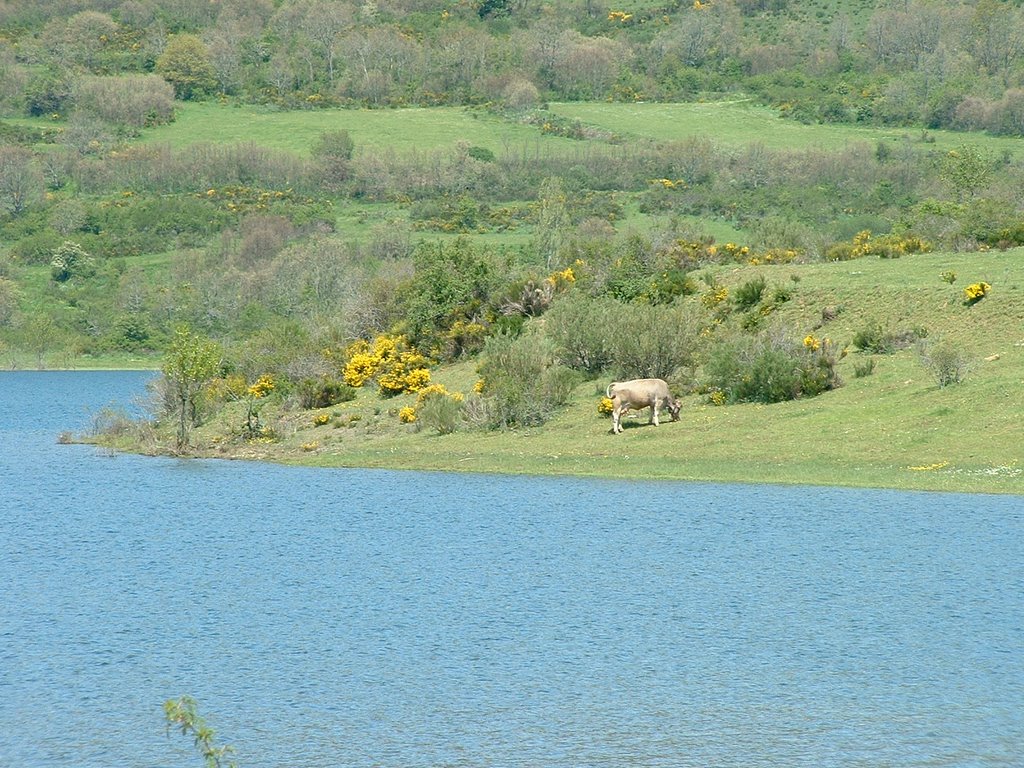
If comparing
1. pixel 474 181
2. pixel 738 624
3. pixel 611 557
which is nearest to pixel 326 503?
pixel 611 557

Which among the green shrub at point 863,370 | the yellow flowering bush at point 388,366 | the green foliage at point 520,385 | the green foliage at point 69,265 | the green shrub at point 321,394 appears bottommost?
the green foliage at point 69,265

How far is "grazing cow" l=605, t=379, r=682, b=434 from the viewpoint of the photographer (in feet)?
133

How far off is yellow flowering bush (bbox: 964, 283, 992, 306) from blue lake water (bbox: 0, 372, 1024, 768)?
50.2 ft

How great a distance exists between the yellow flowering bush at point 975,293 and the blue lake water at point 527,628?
50.2 ft

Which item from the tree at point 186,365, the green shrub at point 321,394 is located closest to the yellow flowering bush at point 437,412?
the green shrub at point 321,394

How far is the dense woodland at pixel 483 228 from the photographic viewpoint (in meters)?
51.5

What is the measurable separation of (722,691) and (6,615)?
36.2 ft

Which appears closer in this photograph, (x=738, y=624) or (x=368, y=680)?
(x=368, y=680)

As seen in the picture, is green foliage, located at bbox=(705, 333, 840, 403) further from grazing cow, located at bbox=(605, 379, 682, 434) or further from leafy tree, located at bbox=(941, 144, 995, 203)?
leafy tree, located at bbox=(941, 144, 995, 203)

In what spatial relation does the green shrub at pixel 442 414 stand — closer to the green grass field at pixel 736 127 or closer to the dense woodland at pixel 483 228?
the dense woodland at pixel 483 228

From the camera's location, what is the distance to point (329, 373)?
2159 inches

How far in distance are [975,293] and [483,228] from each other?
92813 millimetres

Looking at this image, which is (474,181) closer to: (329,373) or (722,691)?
(329,373)

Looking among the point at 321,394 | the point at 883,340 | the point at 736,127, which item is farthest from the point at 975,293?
the point at 736,127
